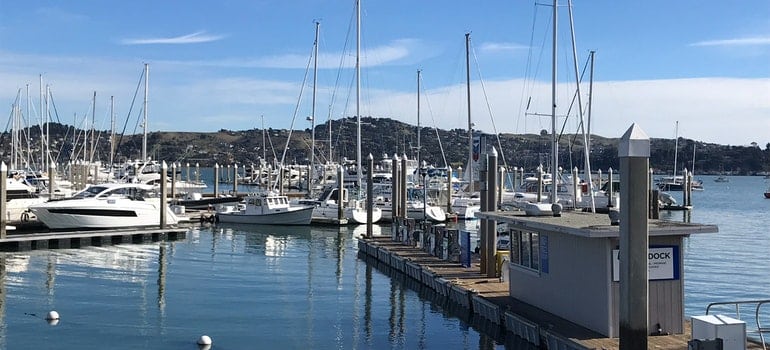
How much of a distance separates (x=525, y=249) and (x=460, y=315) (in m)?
3.69

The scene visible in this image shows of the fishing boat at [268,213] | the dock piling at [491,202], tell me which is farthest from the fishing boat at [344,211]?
the dock piling at [491,202]

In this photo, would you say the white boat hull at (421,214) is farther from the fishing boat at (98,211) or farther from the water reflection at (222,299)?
the fishing boat at (98,211)

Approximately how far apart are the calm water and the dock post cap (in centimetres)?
650

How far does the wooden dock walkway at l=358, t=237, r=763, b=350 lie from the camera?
577 inches

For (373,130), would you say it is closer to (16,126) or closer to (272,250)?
(16,126)

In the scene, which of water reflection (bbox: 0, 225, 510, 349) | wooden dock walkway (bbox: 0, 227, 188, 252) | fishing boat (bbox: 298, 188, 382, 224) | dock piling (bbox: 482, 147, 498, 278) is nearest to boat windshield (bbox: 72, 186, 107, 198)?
wooden dock walkway (bbox: 0, 227, 188, 252)

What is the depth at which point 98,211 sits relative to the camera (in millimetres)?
42969

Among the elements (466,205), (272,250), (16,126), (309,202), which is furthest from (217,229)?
(16,126)

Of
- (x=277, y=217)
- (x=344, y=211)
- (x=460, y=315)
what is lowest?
(x=460, y=315)

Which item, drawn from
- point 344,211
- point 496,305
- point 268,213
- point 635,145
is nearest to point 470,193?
point 344,211

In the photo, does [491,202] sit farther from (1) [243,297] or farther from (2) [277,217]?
(2) [277,217]

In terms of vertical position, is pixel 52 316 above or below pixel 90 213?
below

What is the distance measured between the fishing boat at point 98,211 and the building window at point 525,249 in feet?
95.0

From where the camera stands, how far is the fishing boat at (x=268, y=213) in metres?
52.7
